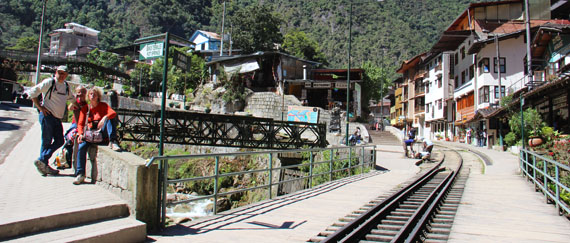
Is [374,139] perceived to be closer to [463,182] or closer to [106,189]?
[463,182]

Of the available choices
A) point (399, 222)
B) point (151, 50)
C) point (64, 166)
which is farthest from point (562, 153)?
point (64, 166)

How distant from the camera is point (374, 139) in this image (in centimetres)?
3750

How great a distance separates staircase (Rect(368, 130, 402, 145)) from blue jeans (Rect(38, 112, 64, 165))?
104 ft

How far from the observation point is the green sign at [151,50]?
6.39 metres

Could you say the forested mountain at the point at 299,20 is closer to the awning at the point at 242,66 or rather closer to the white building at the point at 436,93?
the white building at the point at 436,93

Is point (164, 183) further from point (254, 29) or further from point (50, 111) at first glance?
point (254, 29)

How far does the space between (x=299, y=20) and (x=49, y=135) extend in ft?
480

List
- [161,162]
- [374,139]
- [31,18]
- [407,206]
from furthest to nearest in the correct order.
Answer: [31,18] → [374,139] → [407,206] → [161,162]

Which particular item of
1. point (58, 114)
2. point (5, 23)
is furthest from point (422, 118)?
point (5, 23)

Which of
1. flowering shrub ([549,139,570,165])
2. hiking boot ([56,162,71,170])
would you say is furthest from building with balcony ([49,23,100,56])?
flowering shrub ([549,139,570,165])

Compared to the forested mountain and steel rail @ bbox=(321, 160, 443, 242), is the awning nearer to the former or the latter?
steel rail @ bbox=(321, 160, 443, 242)

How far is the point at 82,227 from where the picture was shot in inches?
180

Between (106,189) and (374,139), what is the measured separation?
33.7 meters

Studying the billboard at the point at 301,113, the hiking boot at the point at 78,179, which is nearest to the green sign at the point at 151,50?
the hiking boot at the point at 78,179
